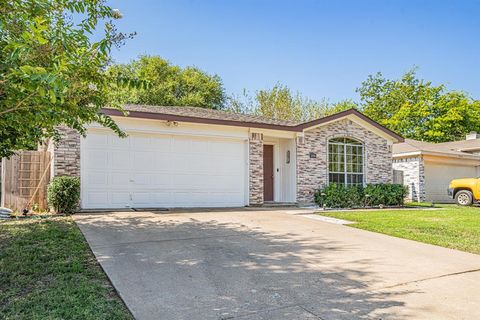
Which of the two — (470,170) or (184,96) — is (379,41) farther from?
(184,96)

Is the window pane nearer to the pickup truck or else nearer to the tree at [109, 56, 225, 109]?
the pickup truck

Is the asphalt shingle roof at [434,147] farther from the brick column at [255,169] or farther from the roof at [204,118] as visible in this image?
the brick column at [255,169]

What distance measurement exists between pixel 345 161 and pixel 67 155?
10.2 metres

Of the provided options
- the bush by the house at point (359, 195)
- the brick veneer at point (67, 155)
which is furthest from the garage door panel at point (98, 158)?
the bush by the house at point (359, 195)

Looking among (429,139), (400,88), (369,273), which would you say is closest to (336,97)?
(400,88)

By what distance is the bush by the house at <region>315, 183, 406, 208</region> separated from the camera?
12703 millimetres

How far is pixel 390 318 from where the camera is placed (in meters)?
3.18

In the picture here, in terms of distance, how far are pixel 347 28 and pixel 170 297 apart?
14.0 meters

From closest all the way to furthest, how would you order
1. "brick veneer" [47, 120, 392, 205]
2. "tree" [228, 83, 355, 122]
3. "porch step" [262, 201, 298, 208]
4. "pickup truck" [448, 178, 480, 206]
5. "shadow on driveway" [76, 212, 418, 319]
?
"shadow on driveway" [76, 212, 418, 319] → "brick veneer" [47, 120, 392, 205] → "porch step" [262, 201, 298, 208] → "pickup truck" [448, 178, 480, 206] → "tree" [228, 83, 355, 122]

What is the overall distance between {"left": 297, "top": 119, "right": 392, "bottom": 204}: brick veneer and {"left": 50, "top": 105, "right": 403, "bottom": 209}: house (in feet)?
0.13

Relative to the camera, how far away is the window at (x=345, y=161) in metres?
13.8

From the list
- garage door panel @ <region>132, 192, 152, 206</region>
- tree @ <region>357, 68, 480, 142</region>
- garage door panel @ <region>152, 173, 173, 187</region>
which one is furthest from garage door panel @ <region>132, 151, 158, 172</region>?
tree @ <region>357, 68, 480, 142</region>

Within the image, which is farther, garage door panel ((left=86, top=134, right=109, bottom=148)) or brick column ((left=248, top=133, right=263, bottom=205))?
brick column ((left=248, top=133, right=263, bottom=205))

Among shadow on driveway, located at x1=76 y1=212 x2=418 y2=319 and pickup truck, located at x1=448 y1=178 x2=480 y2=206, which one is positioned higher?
pickup truck, located at x1=448 y1=178 x2=480 y2=206
